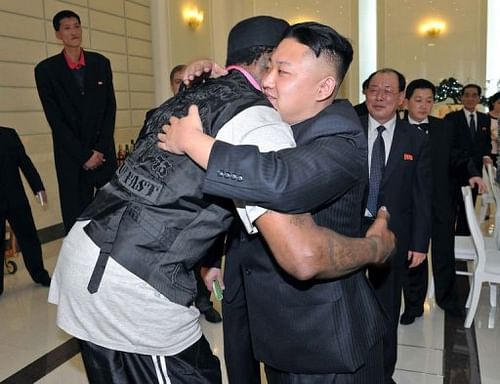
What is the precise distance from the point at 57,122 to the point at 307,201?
3.97m

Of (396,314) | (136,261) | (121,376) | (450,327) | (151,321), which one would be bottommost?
(450,327)

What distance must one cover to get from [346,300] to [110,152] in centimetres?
388

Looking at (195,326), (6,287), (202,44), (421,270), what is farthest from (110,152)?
(202,44)

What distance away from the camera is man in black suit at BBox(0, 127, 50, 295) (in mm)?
4191

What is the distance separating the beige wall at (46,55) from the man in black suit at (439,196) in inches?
162

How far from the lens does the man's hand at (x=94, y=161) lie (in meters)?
4.60

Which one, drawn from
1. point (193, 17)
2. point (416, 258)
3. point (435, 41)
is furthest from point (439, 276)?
point (435, 41)

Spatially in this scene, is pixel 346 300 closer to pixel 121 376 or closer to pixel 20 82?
pixel 121 376

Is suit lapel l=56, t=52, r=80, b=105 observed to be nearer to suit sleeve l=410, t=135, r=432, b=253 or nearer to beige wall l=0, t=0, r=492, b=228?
beige wall l=0, t=0, r=492, b=228

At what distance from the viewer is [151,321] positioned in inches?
47.5

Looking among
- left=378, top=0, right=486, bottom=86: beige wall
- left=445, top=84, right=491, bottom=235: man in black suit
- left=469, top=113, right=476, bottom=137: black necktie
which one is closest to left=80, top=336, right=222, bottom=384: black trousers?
left=445, top=84, right=491, bottom=235: man in black suit

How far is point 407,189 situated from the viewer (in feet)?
8.96

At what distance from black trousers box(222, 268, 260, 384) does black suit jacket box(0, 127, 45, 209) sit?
2.80 meters

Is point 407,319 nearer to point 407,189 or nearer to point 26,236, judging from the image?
point 407,189
